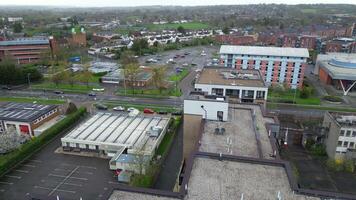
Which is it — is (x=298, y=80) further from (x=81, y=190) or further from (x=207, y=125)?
(x=81, y=190)

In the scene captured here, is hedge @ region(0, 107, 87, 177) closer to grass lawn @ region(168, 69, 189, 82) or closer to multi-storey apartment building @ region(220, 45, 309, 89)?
grass lawn @ region(168, 69, 189, 82)

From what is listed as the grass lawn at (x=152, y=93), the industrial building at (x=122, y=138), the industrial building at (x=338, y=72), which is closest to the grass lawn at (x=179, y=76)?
the grass lawn at (x=152, y=93)

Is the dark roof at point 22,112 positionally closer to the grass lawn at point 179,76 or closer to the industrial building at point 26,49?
the grass lawn at point 179,76

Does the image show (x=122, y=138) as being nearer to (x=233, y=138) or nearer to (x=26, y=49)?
(x=233, y=138)

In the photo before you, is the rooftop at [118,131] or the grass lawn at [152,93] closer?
the rooftop at [118,131]

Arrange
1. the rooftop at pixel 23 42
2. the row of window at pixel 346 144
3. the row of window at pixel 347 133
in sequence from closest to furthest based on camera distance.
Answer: the row of window at pixel 347 133 → the row of window at pixel 346 144 → the rooftop at pixel 23 42

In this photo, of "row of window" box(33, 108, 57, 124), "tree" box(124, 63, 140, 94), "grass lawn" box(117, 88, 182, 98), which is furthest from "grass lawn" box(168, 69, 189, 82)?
"row of window" box(33, 108, 57, 124)

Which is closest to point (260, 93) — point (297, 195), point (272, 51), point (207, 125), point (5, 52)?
point (207, 125)
